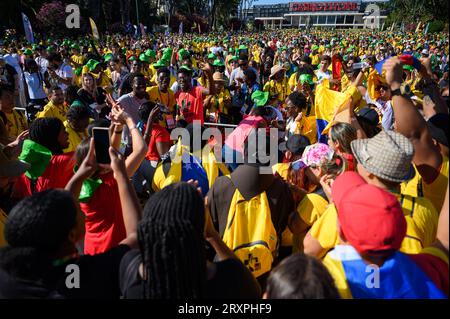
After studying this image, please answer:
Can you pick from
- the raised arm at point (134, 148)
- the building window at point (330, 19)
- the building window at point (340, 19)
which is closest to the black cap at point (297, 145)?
the raised arm at point (134, 148)

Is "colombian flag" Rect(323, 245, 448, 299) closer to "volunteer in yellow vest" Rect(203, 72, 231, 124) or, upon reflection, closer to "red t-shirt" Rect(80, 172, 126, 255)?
"red t-shirt" Rect(80, 172, 126, 255)

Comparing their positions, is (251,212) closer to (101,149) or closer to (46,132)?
(101,149)

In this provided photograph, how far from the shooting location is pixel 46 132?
10.6 ft

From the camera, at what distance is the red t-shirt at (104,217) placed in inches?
A: 107

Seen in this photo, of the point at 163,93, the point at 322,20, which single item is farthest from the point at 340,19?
the point at 163,93

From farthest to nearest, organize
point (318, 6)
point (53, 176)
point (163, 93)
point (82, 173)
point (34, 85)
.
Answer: point (318, 6)
point (34, 85)
point (163, 93)
point (53, 176)
point (82, 173)

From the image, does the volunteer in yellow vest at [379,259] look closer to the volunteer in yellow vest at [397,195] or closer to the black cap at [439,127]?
the volunteer in yellow vest at [397,195]

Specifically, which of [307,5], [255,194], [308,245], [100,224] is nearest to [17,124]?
[100,224]

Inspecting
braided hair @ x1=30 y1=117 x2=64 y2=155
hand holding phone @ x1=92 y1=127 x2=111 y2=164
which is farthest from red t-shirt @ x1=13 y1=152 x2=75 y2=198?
hand holding phone @ x1=92 y1=127 x2=111 y2=164

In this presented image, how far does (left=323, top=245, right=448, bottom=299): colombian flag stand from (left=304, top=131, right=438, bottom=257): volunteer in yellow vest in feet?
1.02

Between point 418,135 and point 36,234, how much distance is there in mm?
2355

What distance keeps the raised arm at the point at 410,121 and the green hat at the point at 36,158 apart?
9.56 ft

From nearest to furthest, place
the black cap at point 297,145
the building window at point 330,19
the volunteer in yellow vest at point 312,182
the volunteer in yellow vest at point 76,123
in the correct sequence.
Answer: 1. the volunteer in yellow vest at point 312,182
2. the black cap at point 297,145
3. the volunteer in yellow vest at point 76,123
4. the building window at point 330,19

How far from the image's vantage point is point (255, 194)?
244cm
